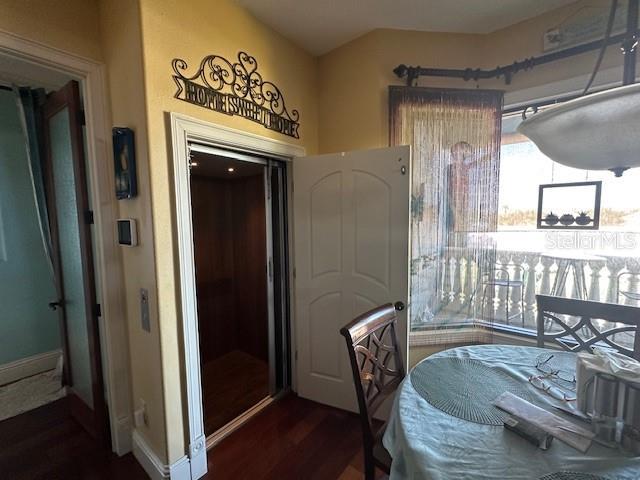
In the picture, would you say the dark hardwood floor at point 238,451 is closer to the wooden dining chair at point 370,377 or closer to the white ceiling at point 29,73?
the wooden dining chair at point 370,377

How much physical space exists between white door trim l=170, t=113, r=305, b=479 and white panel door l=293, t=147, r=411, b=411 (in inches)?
29.1

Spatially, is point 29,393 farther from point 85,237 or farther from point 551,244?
point 551,244

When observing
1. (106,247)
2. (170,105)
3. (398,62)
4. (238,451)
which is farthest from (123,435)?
(398,62)

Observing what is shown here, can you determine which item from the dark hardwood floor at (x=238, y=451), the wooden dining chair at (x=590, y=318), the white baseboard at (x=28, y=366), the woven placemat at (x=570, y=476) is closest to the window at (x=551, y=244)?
the wooden dining chair at (x=590, y=318)

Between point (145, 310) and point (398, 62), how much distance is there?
229cm

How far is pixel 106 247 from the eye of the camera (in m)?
1.66

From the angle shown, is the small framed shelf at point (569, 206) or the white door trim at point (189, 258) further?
the small framed shelf at point (569, 206)

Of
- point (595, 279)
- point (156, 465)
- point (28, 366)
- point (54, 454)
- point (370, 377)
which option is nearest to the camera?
point (370, 377)

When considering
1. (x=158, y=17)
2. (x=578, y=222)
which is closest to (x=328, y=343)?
(x=578, y=222)

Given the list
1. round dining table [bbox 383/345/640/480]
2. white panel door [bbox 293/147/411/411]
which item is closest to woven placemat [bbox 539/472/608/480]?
round dining table [bbox 383/345/640/480]

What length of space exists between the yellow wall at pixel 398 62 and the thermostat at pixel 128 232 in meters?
1.54

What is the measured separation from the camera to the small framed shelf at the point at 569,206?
2074 mm

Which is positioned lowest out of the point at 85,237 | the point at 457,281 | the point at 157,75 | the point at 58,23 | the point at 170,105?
the point at 457,281

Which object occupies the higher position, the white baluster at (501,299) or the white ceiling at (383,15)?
the white ceiling at (383,15)
